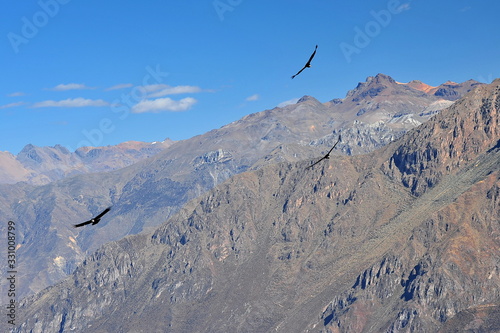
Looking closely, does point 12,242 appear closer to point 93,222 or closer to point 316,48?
point 93,222

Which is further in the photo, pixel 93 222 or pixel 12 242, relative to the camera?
pixel 12 242

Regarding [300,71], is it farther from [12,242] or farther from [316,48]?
[12,242]

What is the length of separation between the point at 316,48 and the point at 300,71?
12.0 feet

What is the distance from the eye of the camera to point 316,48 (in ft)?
295

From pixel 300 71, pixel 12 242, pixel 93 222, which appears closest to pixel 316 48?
pixel 300 71

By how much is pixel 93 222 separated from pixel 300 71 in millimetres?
29086

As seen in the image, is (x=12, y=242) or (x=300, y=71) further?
(x=12, y=242)

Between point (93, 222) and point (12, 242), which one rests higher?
point (12, 242)

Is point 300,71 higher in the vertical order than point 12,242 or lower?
lower

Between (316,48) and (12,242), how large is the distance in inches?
4113

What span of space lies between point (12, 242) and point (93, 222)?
288 feet

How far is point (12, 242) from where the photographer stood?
171625mm

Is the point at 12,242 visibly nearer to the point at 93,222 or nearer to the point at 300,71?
the point at 93,222

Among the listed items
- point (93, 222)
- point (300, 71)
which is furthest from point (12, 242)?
point (300, 71)
